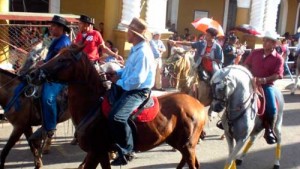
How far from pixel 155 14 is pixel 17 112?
823 cm

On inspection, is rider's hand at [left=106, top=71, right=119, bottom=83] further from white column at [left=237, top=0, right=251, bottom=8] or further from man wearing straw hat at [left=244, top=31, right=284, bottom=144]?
white column at [left=237, top=0, right=251, bottom=8]

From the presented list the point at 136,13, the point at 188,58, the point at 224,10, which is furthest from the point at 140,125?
the point at 224,10

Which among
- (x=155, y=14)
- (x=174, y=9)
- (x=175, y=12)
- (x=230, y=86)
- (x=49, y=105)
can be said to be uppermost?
(x=174, y=9)

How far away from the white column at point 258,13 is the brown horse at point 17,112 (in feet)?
40.2

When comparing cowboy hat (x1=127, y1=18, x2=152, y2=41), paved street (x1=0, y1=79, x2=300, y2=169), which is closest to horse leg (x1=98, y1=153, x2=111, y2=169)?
paved street (x1=0, y1=79, x2=300, y2=169)

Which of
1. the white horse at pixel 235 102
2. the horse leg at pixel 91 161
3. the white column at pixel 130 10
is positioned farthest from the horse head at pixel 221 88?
the white column at pixel 130 10

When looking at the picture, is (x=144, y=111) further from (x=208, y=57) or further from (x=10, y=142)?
(x=208, y=57)

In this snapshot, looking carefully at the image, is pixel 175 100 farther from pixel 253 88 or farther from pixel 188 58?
pixel 188 58

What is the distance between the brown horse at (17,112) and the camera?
5949 mm

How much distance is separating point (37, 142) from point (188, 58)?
5.76 meters

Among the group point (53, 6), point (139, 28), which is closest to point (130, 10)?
point (53, 6)

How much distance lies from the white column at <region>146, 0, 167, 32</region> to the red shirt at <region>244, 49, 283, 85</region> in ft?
22.9

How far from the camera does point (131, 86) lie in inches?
189

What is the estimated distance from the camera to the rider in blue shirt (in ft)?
19.0
